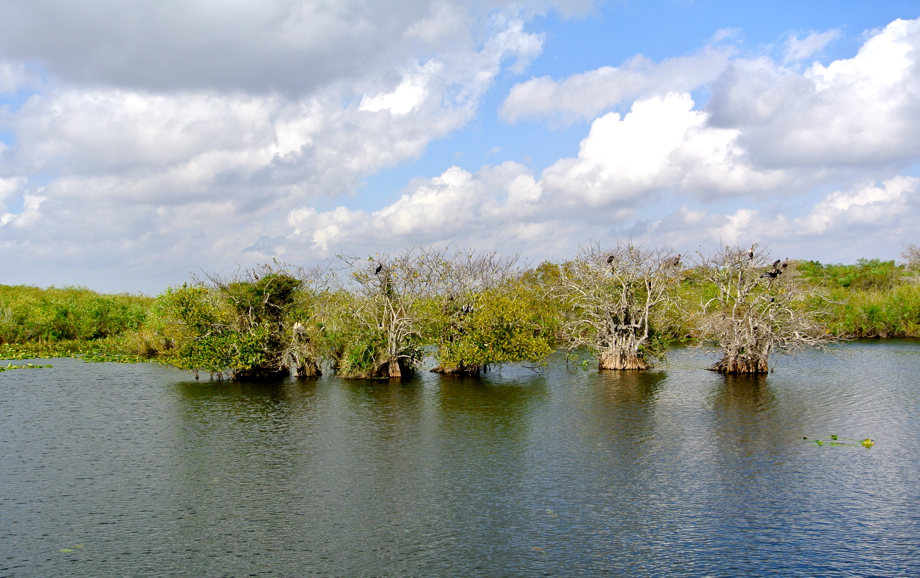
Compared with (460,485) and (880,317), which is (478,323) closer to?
(460,485)

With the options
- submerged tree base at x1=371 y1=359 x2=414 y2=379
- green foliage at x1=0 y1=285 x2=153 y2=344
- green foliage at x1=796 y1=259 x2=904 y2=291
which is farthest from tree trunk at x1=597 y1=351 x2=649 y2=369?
green foliage at x1=796 y1=259 x2=904 y2=291

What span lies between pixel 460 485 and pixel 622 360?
22897 millimetres

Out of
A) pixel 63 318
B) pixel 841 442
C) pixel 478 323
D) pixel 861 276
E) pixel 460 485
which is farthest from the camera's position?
pixel 861 276

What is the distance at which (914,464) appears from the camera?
53.6 feet

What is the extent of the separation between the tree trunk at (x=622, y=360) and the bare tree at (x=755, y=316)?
377 cm

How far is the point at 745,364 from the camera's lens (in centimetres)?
3378

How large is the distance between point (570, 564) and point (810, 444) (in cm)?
1108

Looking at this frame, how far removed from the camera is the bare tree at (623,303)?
35.3 meters

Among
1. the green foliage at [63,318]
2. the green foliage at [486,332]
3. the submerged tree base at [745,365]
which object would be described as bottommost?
the submerged tree base at [745,365]

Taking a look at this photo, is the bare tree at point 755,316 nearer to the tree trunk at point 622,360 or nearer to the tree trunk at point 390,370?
the tree trunk at point 622,360

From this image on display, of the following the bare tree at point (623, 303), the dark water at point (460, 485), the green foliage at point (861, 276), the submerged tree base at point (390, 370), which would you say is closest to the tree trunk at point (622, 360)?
the bare tree at point (623, 303)

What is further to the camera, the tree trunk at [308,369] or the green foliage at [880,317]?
the green foliage at [880,317]

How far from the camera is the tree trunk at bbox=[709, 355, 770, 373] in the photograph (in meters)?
33.5

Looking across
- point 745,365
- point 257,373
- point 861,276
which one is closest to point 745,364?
point 745,365
